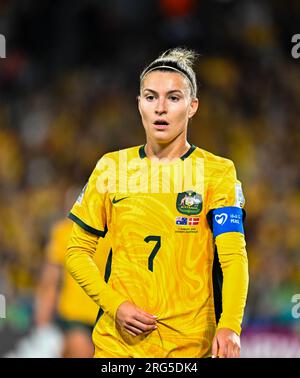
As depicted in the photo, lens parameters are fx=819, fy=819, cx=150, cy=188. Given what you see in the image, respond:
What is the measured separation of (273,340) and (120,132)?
2.97 m

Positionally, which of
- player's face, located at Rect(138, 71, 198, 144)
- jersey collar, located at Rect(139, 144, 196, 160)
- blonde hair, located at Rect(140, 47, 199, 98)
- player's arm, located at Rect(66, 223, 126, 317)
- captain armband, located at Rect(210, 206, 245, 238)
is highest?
blonde hair, located at Rect(140, 47, 199, 98)

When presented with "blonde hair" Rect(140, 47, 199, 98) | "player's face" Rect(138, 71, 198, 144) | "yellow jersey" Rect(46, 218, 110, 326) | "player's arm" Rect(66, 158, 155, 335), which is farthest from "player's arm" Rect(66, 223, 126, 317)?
Result: "yellow jersey" Rect(46, 218, 110, 326)

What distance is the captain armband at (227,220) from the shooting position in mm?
2854

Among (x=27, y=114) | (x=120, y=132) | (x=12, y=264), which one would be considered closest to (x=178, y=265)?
(x=12, y=264)

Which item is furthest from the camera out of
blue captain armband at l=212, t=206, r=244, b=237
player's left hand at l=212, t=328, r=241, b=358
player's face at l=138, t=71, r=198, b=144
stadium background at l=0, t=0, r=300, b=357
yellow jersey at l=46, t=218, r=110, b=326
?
stadium background at l=0, t=0, r=300, b=357

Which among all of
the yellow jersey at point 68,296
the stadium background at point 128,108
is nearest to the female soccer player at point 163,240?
the yellow jersey at point 68,296

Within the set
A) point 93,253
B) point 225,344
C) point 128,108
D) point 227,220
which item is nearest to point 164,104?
point 227,220

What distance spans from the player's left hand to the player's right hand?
0.26 metres

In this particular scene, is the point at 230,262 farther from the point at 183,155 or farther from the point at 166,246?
the point at 183,155

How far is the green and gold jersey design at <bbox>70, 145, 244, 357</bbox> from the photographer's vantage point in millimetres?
2926

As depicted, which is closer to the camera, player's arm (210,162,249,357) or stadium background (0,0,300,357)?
player's arm (210,162,249,357)

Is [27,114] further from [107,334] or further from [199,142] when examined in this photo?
[107,334]

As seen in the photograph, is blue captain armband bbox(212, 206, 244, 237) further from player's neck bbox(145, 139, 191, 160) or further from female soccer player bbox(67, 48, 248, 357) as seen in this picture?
player's neck bbox(145, 139, 191, 160)

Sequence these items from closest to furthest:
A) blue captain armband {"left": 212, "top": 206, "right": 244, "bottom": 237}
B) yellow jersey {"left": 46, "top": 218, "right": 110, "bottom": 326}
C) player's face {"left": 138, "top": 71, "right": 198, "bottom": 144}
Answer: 1. blue captain armband {"left": 212, "top": 206, "right": 244, "bottom": 237}
2. player's face {"left": 138, "top": 71, "right": 198, "bottom": 144}
3. yellow jersey {"left": 46, "top": 218, "right": 110, "bottom": 326}
